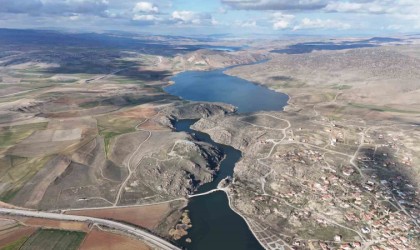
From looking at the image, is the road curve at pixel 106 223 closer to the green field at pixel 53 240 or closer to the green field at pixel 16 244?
the green field at pixel 53 240

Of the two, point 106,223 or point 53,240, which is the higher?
point 106,223

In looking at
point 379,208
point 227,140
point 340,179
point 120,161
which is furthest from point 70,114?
point 379,208

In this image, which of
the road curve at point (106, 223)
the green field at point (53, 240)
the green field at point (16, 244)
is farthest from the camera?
the road curve at point (106, 223)

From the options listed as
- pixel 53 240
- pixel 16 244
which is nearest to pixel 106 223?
pixel 53 240

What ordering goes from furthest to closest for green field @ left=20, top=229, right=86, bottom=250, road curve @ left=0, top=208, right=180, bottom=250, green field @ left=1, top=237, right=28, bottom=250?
road curve @ left=0, top=208, right=180, bottom=250 → green field @ left=20, top=229, right=86, bottom=250 → green field @ left=1, top=237, right=28, bottom=250

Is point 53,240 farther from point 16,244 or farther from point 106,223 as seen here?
point 106,223

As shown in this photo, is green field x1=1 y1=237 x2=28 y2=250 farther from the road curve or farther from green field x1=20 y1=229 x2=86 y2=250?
the road curve
